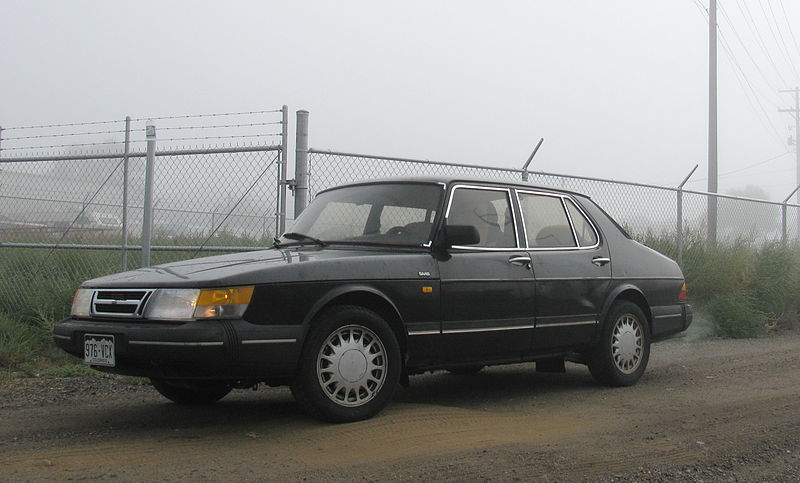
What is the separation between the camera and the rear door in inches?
241

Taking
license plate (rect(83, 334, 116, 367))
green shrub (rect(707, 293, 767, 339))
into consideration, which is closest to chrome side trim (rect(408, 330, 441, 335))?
license plate (rect(83, 334, 116, 367))

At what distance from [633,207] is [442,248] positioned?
6.10 metres

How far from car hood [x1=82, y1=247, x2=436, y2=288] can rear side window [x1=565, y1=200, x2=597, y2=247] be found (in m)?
1.80

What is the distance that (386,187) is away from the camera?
596 centimetres

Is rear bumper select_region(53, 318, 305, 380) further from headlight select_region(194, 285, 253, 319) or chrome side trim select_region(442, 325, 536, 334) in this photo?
chrome side trim select_region(442, 325, 536, 334)

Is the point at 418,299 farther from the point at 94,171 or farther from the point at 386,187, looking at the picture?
the point at 94,171

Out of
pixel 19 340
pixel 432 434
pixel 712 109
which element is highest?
pixel 712 109

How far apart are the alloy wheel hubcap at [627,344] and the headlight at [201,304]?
338 centimetres

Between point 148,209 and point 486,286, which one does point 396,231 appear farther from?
point 148,209

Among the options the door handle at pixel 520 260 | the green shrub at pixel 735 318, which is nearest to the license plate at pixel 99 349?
the door handle at pixel 520 260

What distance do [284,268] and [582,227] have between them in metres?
2.96

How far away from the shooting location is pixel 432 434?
15.4 feet

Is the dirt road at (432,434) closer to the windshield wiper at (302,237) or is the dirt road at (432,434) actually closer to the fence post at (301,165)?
the windshield wiper at (302,237)

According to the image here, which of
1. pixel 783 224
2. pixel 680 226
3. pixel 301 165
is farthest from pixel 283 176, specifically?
pixel 783 224
